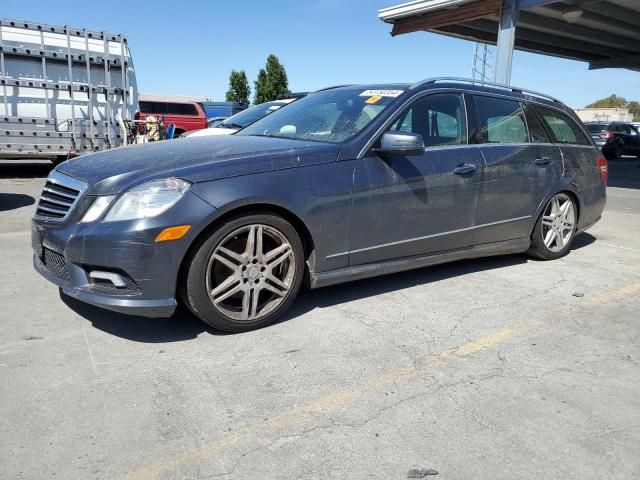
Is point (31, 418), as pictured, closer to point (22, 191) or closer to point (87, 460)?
point (87, 460)

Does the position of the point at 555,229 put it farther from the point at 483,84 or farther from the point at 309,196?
the point at 309,196

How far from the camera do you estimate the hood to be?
9.86 feet

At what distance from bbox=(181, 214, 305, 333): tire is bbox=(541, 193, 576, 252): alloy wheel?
287 cm

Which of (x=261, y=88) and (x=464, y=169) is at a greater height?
(x=261, y=88)

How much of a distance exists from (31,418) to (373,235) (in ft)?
7.55

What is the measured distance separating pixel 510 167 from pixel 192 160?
2.79 metres

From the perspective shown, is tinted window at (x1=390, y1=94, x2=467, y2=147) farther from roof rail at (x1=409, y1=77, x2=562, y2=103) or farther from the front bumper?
the front bumper

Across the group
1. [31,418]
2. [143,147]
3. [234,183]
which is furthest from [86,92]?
[31,418]

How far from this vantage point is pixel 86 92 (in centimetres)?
1029

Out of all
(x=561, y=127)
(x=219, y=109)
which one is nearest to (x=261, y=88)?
(x=219, y=109)

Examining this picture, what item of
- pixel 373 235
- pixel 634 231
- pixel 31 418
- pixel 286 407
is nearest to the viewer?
pixel 31 418

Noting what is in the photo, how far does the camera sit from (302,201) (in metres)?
3.33

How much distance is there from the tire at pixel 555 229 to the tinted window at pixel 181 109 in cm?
1656

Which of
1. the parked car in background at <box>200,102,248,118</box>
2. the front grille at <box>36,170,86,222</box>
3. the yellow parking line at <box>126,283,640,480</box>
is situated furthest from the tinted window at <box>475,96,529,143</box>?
the parked car in background at <box>200,102,248,118</box>
